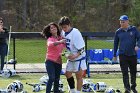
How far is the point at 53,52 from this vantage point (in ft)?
33.3

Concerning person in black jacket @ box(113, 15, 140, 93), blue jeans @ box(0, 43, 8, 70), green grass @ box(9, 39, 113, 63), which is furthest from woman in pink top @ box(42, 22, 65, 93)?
green grass @ box(9, 39, 113, 63)

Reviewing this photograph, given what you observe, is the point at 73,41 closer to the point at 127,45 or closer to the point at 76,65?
the point at 76,65

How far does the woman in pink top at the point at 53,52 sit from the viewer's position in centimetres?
1000

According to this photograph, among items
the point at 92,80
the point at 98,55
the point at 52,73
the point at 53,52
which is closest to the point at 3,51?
the point at 92,80

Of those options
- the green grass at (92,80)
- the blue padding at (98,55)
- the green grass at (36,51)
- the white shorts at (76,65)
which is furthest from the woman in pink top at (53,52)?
the green grass at (36,51)

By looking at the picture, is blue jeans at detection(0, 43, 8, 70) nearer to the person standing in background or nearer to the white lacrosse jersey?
the person standing in background

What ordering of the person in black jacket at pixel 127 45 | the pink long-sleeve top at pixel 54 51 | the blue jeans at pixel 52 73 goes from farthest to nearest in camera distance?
the person in black jacket at pixel 127 45, the pink long-sleeve top at pixel 54 51, the blue jeans at pixel 52 73

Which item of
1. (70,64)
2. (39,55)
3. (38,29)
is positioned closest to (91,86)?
(70,64)

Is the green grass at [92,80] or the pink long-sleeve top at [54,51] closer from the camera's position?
the pink long-sleeve top at [54,51]

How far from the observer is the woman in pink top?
9997 millimetres

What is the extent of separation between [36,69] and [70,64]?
803 centimetres

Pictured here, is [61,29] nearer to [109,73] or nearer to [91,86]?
[91,86]

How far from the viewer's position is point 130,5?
49375 millimetres

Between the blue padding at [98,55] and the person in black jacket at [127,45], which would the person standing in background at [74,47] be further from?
the blue padding at [98,55]
